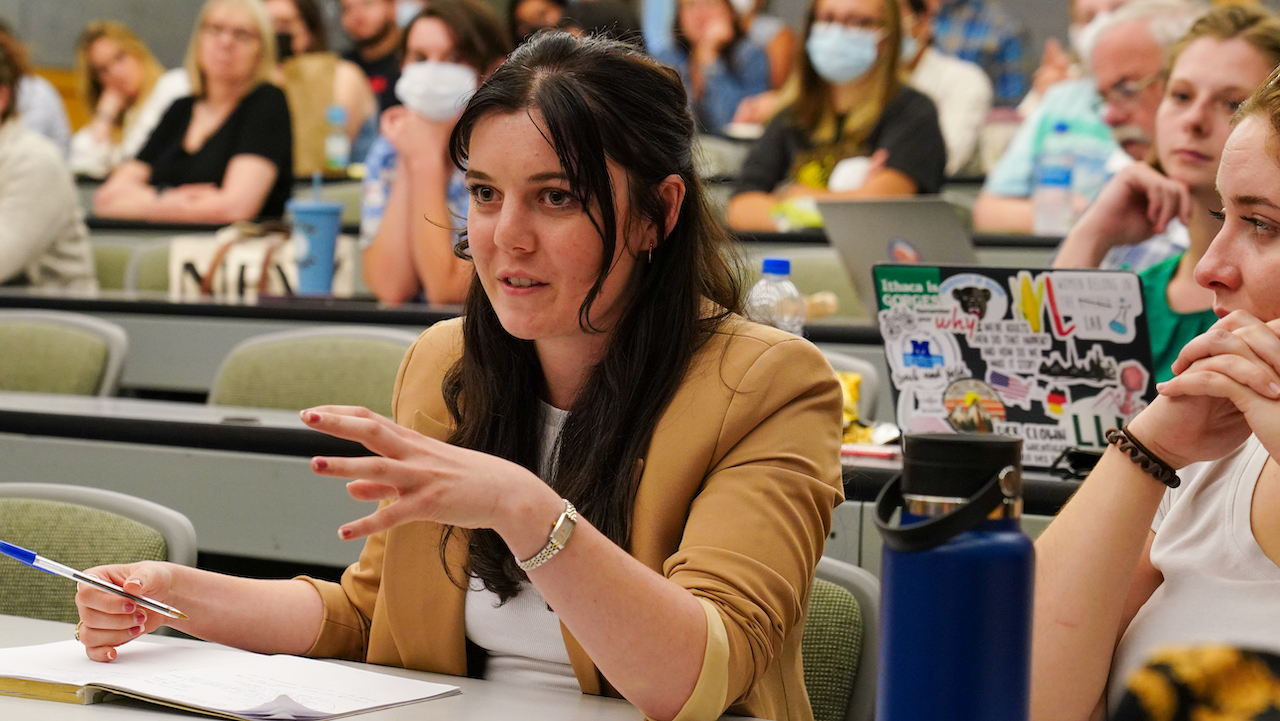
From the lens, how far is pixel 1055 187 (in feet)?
13.5

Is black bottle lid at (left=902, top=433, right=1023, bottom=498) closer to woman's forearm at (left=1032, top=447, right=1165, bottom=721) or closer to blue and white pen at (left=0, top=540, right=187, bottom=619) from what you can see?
woman's forearm at (left=1032, top=447, right=1165, bottom=721)

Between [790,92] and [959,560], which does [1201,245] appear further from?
[790,92]

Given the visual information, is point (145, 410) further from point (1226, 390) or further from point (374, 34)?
point (374, 34)

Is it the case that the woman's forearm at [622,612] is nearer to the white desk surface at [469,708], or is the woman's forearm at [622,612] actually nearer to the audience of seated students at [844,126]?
the white desk surface at [469,708]

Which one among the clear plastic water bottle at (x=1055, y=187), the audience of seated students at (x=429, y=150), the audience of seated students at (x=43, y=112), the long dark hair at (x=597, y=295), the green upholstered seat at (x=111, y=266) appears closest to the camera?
the long dark hair at (x=597, y=295)

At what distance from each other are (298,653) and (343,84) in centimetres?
526

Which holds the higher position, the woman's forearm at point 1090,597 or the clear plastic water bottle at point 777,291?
the clear plastic water bottle at point 777,291

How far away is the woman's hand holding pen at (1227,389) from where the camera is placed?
99 cm

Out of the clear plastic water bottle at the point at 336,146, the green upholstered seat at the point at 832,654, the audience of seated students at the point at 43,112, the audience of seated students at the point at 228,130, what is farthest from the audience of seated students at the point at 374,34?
the green upholstered seat at the point at 832,654

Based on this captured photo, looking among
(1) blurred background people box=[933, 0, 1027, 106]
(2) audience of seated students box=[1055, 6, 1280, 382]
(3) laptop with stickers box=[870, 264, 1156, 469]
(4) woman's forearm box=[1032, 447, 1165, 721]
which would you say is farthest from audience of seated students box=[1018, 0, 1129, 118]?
(4) woman's forearm box=[1032, 447, 1165, 721]

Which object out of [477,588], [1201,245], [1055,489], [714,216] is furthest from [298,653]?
[1201,245]

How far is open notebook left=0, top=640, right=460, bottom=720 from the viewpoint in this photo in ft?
3.22

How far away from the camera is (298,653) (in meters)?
1.27

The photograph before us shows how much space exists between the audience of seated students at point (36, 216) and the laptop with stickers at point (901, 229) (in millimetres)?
2362
